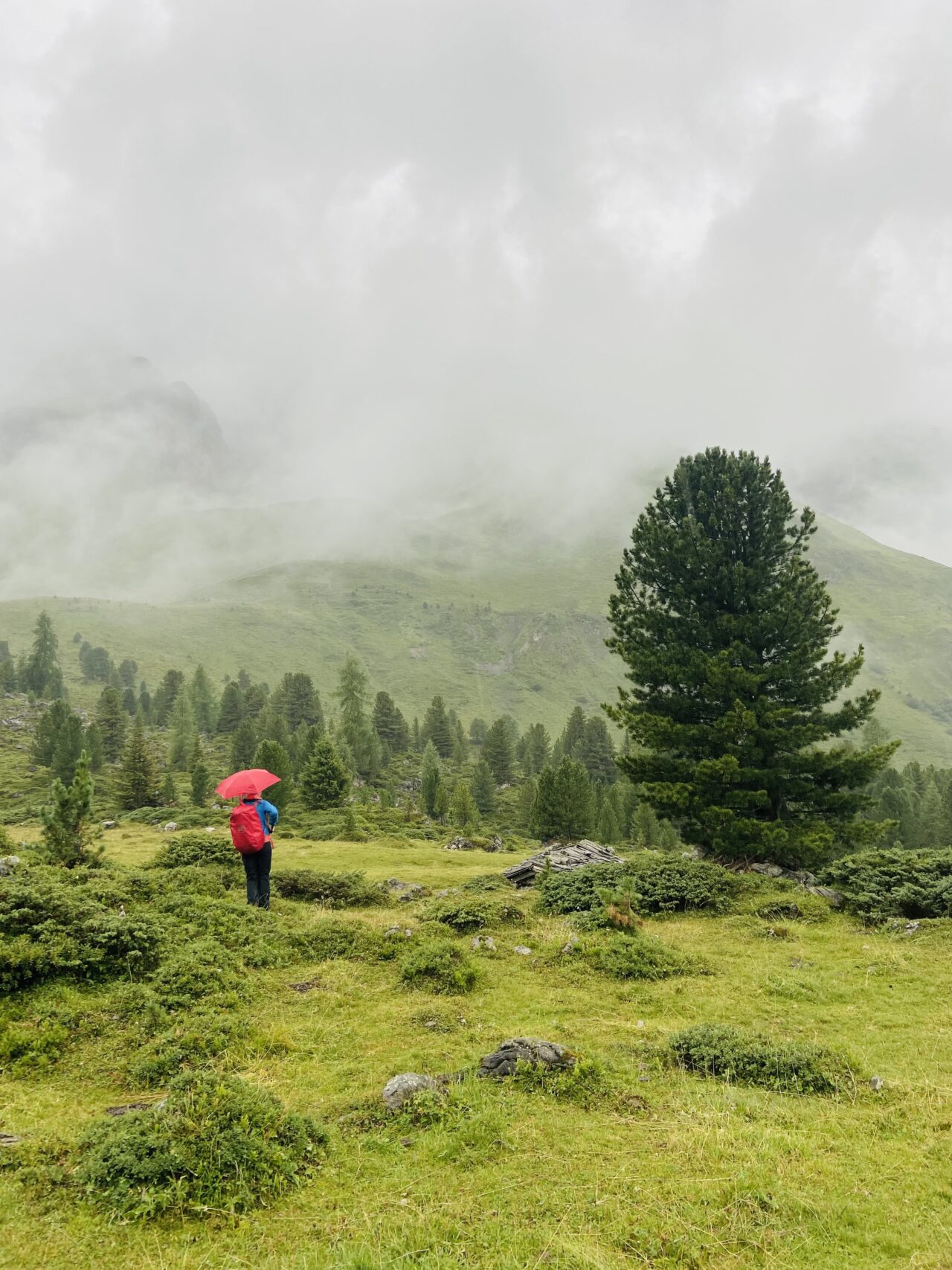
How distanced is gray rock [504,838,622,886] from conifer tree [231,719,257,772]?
224 ft

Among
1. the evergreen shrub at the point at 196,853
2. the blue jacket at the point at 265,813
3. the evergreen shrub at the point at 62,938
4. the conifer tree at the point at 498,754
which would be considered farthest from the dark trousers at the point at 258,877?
the conifer tree at the point at 498,754

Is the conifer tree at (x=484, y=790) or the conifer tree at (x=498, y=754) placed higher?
the conifer tree at (x=498, y=754)

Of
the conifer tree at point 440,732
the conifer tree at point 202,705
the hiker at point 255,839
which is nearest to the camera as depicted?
the hiker at point 255,839

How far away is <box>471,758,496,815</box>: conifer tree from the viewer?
92000 millimetres

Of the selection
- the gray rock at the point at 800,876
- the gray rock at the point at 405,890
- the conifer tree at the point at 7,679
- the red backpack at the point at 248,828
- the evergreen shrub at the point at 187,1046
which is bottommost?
the gray rock at the point at 405,890

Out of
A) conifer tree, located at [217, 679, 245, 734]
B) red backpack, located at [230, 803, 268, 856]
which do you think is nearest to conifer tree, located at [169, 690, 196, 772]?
conifer tree, located at [217, 679, 245, 734]

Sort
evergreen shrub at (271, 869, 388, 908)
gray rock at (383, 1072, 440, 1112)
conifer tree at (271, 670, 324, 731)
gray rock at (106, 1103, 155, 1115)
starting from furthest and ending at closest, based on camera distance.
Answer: conifer tree at (271, 670, 324, 731), evergreen shrub at (271, 869, 388, 908), gray rock at (383, 1072, 440, 1112), gray rock at (106, 1103, 155, 1115)

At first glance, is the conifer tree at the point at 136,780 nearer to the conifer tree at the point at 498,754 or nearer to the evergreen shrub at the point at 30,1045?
the conifer tree at the point at 498,754

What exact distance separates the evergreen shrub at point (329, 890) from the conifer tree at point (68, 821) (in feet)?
21.4

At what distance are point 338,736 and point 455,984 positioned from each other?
86.9m

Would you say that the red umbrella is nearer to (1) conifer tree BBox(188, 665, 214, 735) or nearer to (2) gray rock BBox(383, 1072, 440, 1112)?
(2) gray rock BBox(383, 1072, 440, 1112)

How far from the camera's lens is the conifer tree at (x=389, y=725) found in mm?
130125

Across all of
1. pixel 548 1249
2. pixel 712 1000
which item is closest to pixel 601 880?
pixel 712 1000

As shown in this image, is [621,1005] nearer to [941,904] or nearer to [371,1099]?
[371,1099]
